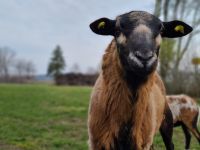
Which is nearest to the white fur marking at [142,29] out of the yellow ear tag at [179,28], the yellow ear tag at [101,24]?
the yellow ear tag at [101,24]

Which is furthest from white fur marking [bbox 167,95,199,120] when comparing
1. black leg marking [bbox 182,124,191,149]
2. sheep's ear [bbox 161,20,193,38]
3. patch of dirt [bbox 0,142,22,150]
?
sheep's ear [bbox 161,20,193,38]

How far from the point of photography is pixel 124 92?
6.10m

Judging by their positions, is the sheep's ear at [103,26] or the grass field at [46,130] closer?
the sheep's ear at [103,26]

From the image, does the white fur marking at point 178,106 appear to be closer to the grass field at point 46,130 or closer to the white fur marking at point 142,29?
the grass field at point 46,130

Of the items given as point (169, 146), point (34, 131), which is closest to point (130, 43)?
point (169, 146)

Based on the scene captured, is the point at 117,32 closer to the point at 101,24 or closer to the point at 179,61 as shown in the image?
the point at 101,24

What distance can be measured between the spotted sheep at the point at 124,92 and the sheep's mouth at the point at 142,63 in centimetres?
16

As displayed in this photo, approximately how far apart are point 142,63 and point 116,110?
119cm

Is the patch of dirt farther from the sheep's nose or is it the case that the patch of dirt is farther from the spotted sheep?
the sheep's nose

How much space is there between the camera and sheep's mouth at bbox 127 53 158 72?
5161 mm

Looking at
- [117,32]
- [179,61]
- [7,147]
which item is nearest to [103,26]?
[117,32]

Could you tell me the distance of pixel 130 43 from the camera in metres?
5.41

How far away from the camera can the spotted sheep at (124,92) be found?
5.69 m

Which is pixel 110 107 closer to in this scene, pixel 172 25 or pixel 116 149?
pixel 116 149
